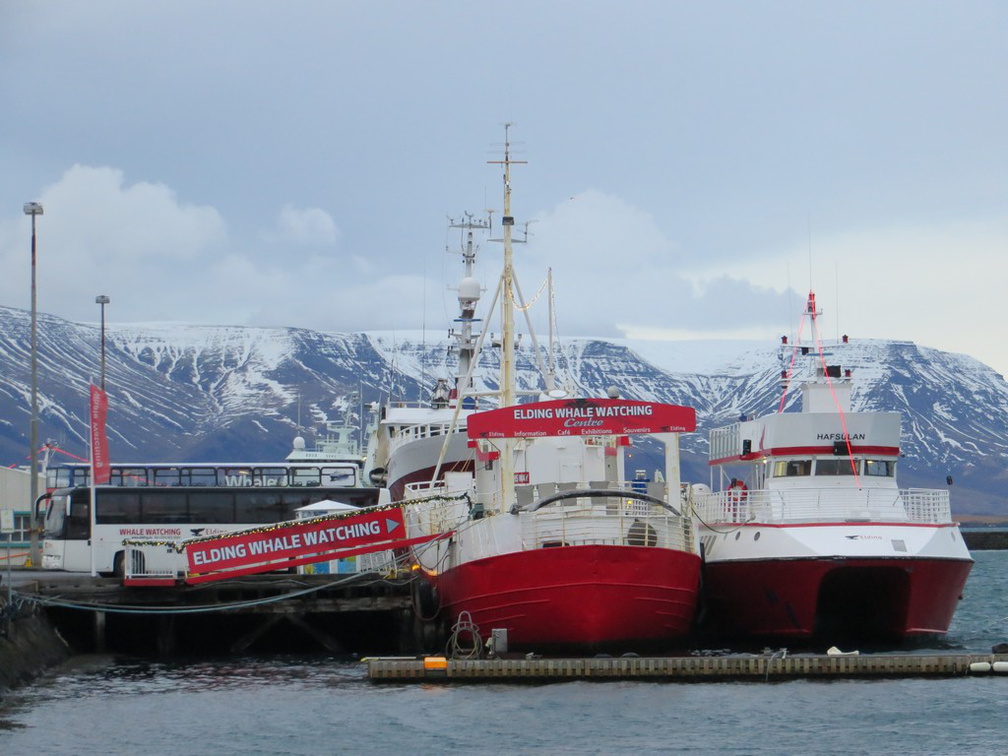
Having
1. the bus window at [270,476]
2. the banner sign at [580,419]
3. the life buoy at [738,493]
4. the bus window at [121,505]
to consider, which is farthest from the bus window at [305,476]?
the banner sign at [580,419]

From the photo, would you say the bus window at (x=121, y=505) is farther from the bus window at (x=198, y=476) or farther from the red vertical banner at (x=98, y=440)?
the red vertical banner at (x=98, y=440)

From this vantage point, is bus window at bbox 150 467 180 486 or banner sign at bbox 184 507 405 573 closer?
banner sign at bbox 184 507 405 573

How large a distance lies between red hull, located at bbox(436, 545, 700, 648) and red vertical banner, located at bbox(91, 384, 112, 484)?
38.8 ft

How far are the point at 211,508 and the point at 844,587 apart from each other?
2244 centimetres

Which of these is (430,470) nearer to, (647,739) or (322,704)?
(322,704)

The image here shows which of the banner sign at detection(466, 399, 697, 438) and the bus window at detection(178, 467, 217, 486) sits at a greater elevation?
the banner sign at detection(466, 399, 697, 438)

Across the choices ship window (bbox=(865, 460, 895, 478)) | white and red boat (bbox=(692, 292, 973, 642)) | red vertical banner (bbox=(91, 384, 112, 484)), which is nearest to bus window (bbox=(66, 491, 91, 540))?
red vertical banner (bbox=(91, 384, 112, 484))

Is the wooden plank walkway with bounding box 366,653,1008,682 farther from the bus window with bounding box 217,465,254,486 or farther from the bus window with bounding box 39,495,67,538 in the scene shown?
the bus window with bounding box 217,465,254,486

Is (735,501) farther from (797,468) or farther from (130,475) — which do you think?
(130,475)

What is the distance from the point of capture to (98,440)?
46312mm

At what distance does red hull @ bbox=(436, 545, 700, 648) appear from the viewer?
131 ft

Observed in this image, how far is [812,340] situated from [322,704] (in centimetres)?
2236

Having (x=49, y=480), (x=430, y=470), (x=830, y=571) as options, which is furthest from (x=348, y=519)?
(x=49, y=480)

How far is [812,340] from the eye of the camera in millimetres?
51312
